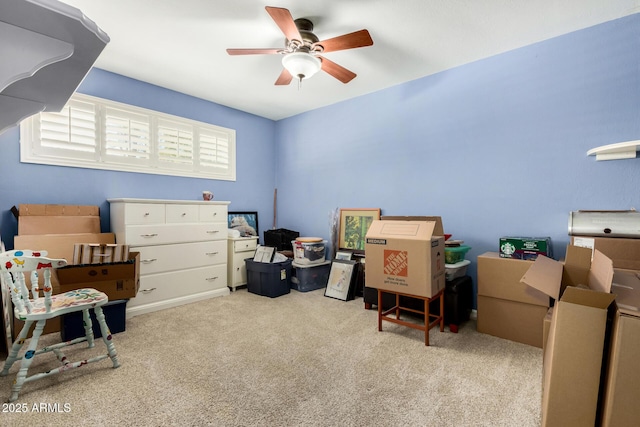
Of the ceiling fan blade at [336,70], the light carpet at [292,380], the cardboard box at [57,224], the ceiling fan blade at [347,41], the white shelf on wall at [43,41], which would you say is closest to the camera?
the white shelf on wall at [43,41]

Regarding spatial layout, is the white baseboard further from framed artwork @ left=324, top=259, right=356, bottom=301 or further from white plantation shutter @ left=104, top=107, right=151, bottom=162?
white plantation shutter @ left=104, top=107, right=151, bottom=162

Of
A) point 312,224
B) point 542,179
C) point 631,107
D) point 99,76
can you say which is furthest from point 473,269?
point 99,76

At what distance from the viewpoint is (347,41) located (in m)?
2.05

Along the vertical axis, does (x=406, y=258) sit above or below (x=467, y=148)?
below

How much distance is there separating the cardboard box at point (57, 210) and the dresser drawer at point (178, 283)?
0.83 m

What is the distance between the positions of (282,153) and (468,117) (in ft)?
8.80

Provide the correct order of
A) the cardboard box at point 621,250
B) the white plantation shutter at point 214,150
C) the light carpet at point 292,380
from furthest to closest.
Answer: the white plantation shutter at point 214,150, the cardboard box at point 621,250, the light carpet at point 292,380

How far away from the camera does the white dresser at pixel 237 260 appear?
360 centimetres

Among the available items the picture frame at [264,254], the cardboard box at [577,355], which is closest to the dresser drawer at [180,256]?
the picture frame at [264,254]

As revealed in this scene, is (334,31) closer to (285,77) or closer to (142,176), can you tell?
(285,77)

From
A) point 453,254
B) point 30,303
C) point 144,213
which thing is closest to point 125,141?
point 144,213

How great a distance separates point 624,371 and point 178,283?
3.26 metres

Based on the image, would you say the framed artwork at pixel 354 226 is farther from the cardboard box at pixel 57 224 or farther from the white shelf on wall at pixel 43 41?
the white shelf on wall at pixel 43 41

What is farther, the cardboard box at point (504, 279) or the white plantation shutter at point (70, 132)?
the white plantation shutter at point (70, 132)
